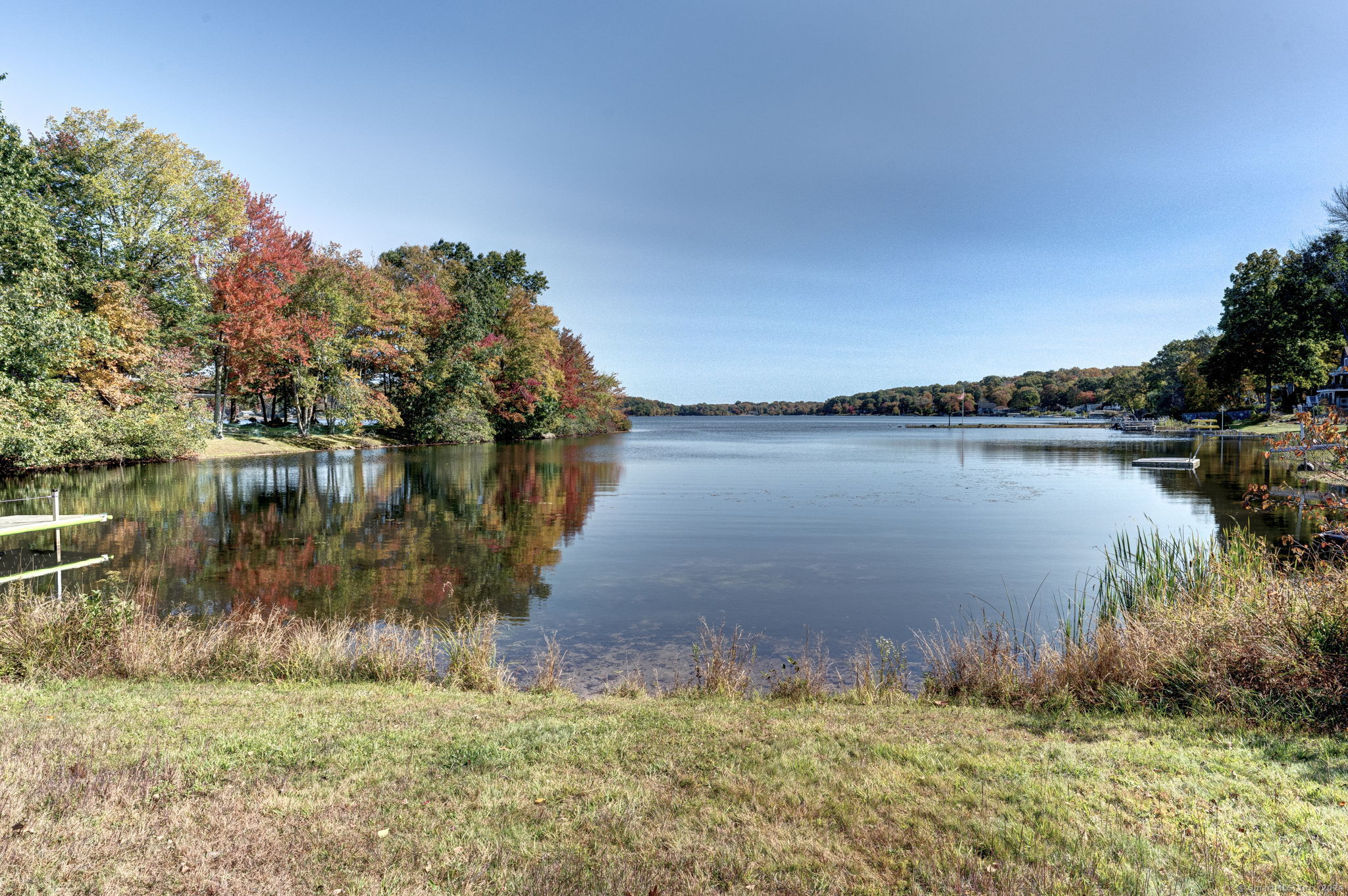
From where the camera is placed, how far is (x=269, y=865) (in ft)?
11.0

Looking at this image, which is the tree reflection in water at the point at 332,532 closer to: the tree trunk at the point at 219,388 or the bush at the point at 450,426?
the tree trunk at the point at 219,388

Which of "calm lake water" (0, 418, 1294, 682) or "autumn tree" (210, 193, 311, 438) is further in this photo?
"autumn tree" (210, 193, 311, 438)

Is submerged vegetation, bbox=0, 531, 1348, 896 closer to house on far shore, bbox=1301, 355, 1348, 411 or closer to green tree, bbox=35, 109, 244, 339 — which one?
green tree, bbox=35, 109, 244, 339

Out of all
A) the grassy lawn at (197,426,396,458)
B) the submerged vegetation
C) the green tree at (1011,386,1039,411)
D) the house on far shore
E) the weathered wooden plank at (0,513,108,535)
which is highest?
the green tree at (1011,386,1039,411)

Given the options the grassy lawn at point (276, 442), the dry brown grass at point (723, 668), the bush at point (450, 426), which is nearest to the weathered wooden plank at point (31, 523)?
A: the dry brown grass at point (723, 668)

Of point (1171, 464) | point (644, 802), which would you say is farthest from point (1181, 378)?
point (644, 802)

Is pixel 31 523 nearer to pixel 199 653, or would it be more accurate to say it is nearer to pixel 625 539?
pixel 199 653

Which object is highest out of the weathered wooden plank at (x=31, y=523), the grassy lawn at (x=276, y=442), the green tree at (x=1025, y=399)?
the green tree at (x=1025, y=399)

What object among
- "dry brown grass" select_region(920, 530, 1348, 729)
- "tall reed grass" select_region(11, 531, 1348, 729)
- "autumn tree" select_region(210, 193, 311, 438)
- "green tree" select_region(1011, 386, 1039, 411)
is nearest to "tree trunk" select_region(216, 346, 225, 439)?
"autumn tree" select_region(210, 193, 311, 438)

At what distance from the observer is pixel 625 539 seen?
16938mm

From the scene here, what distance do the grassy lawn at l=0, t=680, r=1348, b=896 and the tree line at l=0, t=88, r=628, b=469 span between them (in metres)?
20.0

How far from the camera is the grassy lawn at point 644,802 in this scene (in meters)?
3.33

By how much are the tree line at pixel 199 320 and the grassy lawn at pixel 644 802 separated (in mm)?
20039

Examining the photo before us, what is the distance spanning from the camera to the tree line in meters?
20.9
